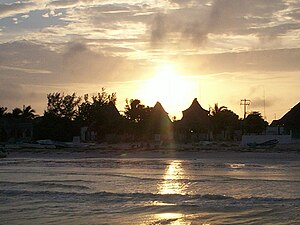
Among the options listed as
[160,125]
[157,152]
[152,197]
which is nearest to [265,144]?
[157,152]

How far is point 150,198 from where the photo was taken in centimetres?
1892

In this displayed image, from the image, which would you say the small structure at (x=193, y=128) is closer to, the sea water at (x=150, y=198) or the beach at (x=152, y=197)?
the beach at (x=152, y=197)

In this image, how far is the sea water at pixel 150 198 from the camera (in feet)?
49.0

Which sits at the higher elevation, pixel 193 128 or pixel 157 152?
pixel 193 128

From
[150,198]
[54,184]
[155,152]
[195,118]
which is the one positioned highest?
[195,118]

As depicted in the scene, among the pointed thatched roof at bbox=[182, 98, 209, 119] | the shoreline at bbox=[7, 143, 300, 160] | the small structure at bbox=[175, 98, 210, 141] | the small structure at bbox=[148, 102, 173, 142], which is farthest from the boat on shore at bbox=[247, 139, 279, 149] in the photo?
the pointed thatched roof at bbox=[182, 98, 209, 119]

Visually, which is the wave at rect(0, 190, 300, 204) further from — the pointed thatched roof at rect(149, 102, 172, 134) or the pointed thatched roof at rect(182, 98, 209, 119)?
the pointed thatched roof at rect(182, 98, 209, 119)

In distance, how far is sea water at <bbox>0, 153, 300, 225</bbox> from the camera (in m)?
14.9

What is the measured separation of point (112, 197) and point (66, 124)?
5719 centimetres

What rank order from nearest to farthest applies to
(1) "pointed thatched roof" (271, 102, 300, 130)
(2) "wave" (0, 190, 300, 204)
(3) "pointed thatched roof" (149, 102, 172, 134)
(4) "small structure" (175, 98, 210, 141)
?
(2) "wave" (0, 190, 300, 204), (1) "pointed thatched roof" (271, 102, 300, 130), (4) "small structure" (175, 98, 210, 141), (3) "pointed thatched roof" (149, 102, 172, 134)

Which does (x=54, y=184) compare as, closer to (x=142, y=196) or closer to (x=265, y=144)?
(x=142, y=196)

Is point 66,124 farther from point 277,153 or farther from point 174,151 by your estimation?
point 277,153

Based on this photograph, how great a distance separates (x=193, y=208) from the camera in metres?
16.6

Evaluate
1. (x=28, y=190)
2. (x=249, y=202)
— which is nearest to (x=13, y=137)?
(x=28, y=190)
